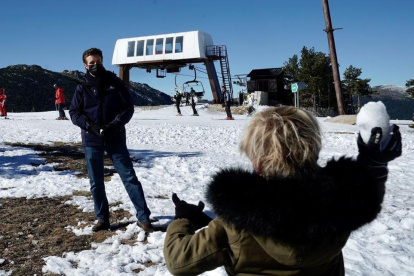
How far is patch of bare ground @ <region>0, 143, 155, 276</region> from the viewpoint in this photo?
12.1 ft

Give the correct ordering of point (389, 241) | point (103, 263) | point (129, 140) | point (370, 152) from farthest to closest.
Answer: point (129, 140)
point (389, 241)
point (103, 263)
point (370, 152)

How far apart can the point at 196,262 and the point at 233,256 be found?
171 millimetres

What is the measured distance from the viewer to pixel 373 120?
1544 mm

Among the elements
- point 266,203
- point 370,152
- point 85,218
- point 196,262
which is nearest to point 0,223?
point 85,218

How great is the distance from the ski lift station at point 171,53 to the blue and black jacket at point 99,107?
2880 cm

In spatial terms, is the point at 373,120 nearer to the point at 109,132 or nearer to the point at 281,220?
the point at 281,220

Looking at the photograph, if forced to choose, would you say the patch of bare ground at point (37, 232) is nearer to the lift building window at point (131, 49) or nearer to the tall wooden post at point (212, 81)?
the tall wooden post at point (212, 81)

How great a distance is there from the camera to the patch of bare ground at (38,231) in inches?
145

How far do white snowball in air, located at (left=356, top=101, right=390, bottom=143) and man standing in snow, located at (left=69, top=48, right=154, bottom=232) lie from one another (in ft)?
10.1

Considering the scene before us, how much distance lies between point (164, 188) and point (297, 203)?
504cm

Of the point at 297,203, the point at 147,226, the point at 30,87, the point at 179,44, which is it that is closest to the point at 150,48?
the point at 179,44

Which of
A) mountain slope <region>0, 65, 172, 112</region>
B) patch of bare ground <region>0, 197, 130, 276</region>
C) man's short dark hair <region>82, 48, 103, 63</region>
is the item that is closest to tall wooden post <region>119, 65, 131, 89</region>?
mountain slope <region>0, 65, 172, 112</region>

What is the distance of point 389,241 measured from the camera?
13.1 ft

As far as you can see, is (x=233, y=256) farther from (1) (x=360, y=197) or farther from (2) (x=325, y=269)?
(1) (x=360, y=197)
